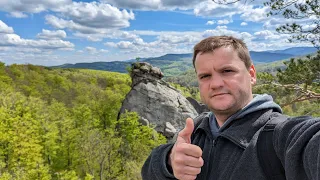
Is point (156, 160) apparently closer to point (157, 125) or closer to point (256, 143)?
point (256, 143)

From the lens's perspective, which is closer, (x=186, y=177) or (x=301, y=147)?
(x=301, y=147)

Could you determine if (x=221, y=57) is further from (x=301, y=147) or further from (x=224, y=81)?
(x=301, y=147)

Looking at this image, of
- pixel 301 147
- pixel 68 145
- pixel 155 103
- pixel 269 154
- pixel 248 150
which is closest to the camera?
pixel 301 147

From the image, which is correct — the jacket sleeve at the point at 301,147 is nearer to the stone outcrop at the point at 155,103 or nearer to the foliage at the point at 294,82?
the foliage at the point at 294,82

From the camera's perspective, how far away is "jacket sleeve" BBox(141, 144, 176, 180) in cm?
232

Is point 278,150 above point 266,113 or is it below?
below

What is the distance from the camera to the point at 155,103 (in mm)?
44438

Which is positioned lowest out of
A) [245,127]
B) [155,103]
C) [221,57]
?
[155,103]

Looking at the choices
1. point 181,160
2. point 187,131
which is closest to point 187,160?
point 181,160

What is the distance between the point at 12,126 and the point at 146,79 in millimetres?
20609

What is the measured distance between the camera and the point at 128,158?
3756cm

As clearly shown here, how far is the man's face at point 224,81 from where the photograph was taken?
2.24 meters

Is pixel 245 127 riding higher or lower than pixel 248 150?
higher

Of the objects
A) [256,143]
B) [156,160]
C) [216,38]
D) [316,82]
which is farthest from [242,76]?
[316,82]
